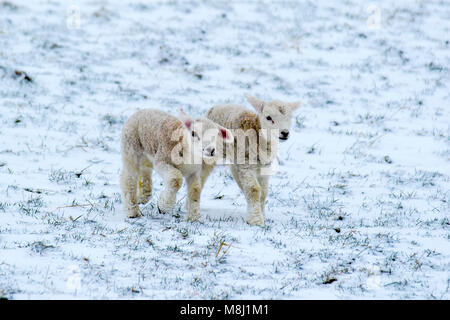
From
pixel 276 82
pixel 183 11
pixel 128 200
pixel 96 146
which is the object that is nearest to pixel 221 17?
pixel 183 11

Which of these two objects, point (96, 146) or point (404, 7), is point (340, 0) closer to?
point (404, 7)

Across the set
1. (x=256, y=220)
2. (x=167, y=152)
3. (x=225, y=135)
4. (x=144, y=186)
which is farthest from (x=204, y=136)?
(x=144, y=186)

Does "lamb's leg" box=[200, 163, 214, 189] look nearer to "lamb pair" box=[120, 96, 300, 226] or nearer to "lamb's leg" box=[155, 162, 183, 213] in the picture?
"lamb pair" box=[120, 96, 300, 226]

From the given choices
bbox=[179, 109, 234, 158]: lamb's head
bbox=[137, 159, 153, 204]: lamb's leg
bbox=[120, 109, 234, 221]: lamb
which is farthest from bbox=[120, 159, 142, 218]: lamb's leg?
bbox=[179, 109, 234, 158]: lamb's head

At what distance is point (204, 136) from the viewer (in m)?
5.89

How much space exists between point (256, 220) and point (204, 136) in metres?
1.26

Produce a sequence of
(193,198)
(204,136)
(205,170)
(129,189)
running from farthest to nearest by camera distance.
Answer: (205,170) → (129,189) → (193,198) → (204,136)

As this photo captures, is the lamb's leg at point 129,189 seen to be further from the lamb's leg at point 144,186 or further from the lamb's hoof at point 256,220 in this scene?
the lamb's hoof at point 256,220

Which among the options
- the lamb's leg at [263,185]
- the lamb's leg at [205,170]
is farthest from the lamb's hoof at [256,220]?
the lamb's leg at [205,170]

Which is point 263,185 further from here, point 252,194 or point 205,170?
point 205,170

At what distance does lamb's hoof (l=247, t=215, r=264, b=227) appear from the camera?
638cm

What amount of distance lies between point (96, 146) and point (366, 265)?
5.55 meters

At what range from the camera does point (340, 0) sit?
55.8 feet

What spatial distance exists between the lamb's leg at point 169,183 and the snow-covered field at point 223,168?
0.81 feet
